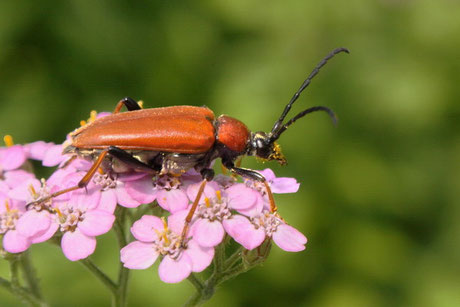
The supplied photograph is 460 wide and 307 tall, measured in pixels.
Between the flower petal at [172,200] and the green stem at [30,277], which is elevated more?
the flower petal at [172,200]

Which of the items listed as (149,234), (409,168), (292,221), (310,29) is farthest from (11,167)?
(409,168)

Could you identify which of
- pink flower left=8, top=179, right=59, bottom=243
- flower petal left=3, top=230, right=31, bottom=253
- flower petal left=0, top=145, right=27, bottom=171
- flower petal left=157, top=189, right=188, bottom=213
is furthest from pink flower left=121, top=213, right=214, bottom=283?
flower petal left=0, top=145, right=27, bottom=171

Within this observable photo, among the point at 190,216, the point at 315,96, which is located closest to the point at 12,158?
the point at 190,216

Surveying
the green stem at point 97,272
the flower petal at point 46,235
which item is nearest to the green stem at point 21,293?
the green stem at point 97,272

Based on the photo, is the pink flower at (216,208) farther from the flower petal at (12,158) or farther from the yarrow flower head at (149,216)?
the flower petal at (12,158)

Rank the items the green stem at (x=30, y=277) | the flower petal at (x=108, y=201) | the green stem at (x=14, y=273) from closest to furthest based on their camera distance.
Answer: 1. the flower petal at (x=108, y=201)
2. the green stem at (x=14, y=273)
3. the green stem at (x=30, y=277)

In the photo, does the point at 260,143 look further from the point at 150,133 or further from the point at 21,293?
the point at 21,293

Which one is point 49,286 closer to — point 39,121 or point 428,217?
point 39,121
